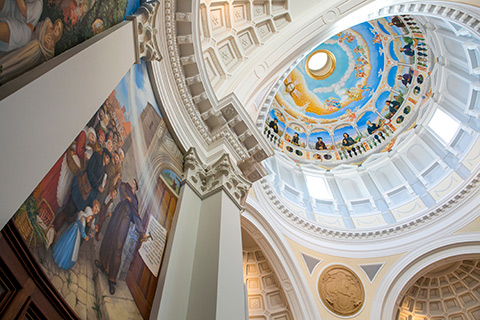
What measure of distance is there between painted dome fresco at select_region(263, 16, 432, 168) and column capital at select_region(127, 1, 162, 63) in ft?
36.9

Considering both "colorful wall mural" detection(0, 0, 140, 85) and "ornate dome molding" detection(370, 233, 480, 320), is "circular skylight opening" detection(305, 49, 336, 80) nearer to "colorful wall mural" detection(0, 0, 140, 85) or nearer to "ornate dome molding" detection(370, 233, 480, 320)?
"ornate dome molding" detection(370, 233, 480, 320)

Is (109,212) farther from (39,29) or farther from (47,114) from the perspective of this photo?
(39,29)

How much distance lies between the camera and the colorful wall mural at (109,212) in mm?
2035

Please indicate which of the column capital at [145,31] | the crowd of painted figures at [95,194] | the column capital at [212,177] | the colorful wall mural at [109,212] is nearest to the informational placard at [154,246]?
the colorful wall mural at [109,212]

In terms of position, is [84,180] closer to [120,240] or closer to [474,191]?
[120,240]

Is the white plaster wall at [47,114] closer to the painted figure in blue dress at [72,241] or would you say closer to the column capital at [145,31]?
the painted figure in blue dress at [72,241]

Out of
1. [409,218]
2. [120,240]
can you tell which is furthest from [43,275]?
[409,218]

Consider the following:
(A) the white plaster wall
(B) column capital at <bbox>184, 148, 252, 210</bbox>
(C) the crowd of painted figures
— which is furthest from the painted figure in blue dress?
(B) column capital at <bbox>184, 148, 252, 210</bbox>

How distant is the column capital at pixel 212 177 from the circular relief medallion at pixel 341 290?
716 cm

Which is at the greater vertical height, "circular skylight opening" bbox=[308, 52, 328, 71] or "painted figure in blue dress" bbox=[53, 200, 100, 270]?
"circular skylight opening" bbox=[308, 52, 328, 71]

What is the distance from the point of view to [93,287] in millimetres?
2373

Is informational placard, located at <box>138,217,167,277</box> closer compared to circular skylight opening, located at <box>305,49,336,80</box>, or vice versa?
informational placard, located at <box>138,217,167,277</box>

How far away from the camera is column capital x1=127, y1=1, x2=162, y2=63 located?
11.8ft

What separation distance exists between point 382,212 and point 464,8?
8042 mm
